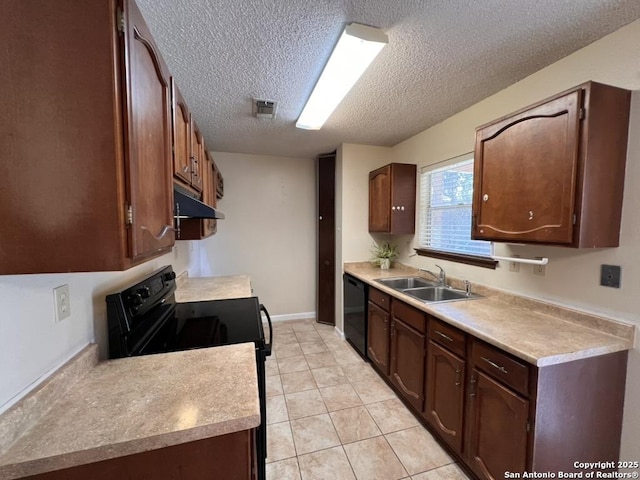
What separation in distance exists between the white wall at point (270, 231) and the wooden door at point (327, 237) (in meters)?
0.25

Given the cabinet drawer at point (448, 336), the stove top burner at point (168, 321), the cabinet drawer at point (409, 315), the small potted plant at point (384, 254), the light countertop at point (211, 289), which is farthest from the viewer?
the small potted plant at point (384, 254)

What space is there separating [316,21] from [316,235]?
2878 millimetres

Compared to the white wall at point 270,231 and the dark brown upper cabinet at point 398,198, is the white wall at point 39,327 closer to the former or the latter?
the dark brown upper cabinet at point 398,198

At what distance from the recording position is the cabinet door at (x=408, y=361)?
194 cm

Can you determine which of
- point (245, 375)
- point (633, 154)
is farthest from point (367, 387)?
point (633, 154)

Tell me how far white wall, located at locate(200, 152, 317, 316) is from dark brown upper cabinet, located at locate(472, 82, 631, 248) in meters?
2.83

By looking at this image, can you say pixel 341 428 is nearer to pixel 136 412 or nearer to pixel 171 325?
pixel 171 325

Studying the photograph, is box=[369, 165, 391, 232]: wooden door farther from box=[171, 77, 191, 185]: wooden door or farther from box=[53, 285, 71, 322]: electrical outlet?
box=[53, 285, 71, 322]: electrical outlet

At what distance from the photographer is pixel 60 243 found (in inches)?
26.6

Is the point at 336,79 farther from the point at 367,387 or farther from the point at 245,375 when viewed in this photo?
the point at 367,387

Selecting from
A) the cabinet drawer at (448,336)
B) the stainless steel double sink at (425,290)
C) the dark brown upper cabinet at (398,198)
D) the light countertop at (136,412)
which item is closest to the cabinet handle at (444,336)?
the cabinet drawer at (448,336)

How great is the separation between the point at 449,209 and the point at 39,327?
2.76 m

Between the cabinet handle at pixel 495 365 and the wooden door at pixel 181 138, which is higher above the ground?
the wooden door at pixel 181 138

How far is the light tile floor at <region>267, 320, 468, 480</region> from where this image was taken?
1.60 meters
